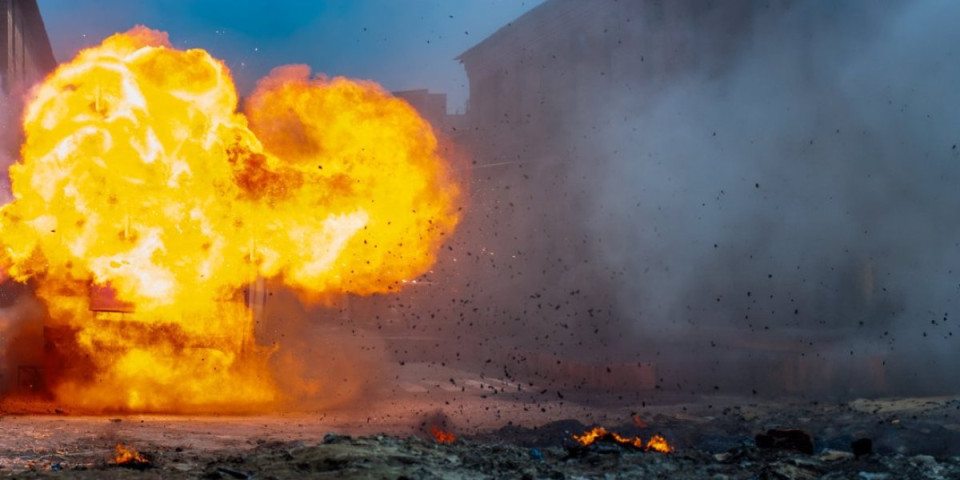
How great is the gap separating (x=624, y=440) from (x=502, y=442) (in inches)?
42.7

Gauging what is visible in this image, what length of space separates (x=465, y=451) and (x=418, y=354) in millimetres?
9752

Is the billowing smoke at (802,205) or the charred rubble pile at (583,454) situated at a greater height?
the billowing smoke at (802,205)

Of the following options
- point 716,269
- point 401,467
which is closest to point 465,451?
point 401,467

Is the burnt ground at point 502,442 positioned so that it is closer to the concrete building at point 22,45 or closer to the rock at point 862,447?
the rock at point 862,447

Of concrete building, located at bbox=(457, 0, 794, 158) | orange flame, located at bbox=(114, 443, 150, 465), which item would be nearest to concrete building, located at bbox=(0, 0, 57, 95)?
concrete building, located at bbox=(457, 0, 794, 158)

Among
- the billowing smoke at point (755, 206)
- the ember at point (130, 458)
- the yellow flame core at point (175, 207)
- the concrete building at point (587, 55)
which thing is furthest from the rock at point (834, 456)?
the concrete building at point (587, 55)

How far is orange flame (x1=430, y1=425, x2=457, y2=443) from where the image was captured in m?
A: 7.83

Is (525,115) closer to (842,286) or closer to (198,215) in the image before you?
A: (842,286)

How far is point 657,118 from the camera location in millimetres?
13781

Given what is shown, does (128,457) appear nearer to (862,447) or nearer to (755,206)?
(862,447)

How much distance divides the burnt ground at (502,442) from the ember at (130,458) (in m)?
0.07

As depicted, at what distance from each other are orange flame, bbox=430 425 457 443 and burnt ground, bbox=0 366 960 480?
0.10 m

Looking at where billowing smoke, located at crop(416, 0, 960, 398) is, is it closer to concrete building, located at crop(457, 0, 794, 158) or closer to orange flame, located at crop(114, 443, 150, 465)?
concrete building, located at crop(457, 0, 794, 158)

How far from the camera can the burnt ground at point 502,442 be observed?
6109mm
